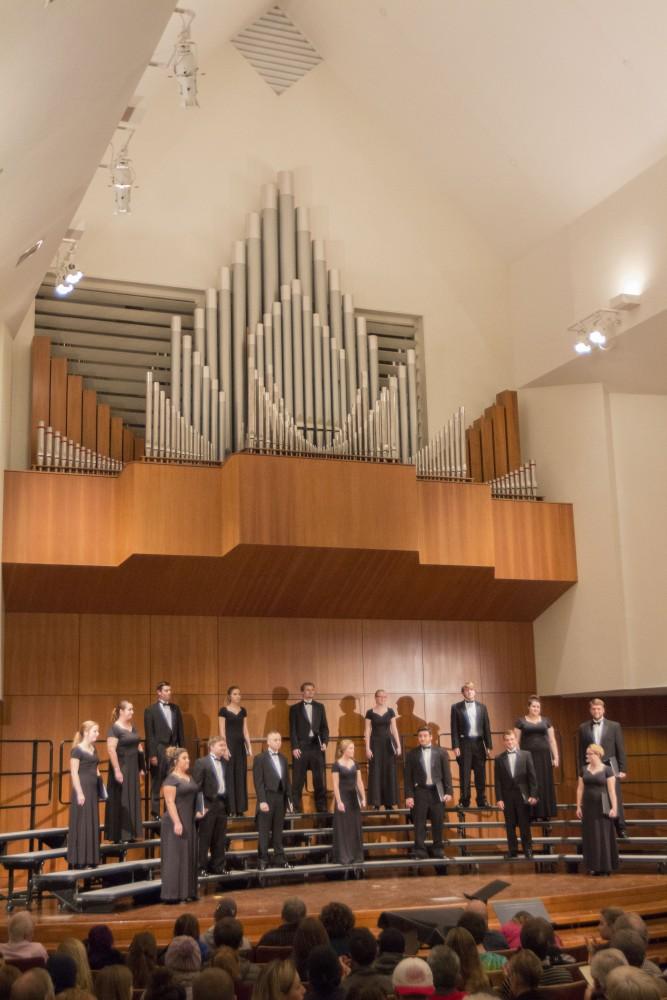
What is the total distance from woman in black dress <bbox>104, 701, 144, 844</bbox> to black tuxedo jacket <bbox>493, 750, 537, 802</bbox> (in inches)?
118

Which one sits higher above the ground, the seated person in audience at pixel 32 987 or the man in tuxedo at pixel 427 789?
the man in tuxedo at pixel 427 789

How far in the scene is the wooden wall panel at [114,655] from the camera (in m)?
11.2

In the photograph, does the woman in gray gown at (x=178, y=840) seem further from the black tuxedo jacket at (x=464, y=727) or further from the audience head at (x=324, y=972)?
the audience head at (x=324, y=972)

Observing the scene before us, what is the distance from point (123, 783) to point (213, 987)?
20.5 feet

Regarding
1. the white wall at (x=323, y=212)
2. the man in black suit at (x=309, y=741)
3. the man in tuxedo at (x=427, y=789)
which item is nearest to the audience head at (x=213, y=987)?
the man in tuxedo at (x=427, y=789)

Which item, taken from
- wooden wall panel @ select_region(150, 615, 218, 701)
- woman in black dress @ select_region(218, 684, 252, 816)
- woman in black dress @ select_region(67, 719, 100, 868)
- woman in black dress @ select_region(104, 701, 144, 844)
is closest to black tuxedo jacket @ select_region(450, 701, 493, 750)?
woman in black dress @ select_region(218, 684, 252, 816)

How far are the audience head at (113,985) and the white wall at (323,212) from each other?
895cm

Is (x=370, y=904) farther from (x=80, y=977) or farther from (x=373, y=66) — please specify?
(x=373, y=66)

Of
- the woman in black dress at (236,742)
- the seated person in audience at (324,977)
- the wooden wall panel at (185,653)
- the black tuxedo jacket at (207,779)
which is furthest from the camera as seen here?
the wooden wall panel at (185,653)

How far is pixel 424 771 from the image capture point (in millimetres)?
10047

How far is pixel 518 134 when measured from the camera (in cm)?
1177

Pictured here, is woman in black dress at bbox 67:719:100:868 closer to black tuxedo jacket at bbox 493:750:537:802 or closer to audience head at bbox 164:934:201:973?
black tuxedo jacket at bbox 493:750:537:802

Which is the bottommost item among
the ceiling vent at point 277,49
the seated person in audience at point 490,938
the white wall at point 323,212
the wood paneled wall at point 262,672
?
the seated person in audience at point 490,938

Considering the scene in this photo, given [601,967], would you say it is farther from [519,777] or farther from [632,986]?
[519,777]
